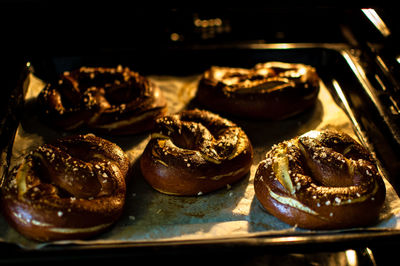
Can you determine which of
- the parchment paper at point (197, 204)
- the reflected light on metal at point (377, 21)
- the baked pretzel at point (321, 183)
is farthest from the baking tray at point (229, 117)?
the reflected light on metal at point (377, 21)

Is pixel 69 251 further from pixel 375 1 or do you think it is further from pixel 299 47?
pixel 299 47

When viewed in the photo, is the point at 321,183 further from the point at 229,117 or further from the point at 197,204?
the point at 229,117

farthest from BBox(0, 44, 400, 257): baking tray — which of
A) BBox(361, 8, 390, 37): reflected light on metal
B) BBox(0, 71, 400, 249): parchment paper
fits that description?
BBox(361, 8, 390, 37): reflected light on metal

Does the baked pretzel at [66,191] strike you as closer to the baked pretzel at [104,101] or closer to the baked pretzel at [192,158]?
the baked pretzel at [192,158]

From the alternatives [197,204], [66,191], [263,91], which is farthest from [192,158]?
[263,91]

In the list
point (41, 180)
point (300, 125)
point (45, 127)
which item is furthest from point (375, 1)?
point (45, 127)
